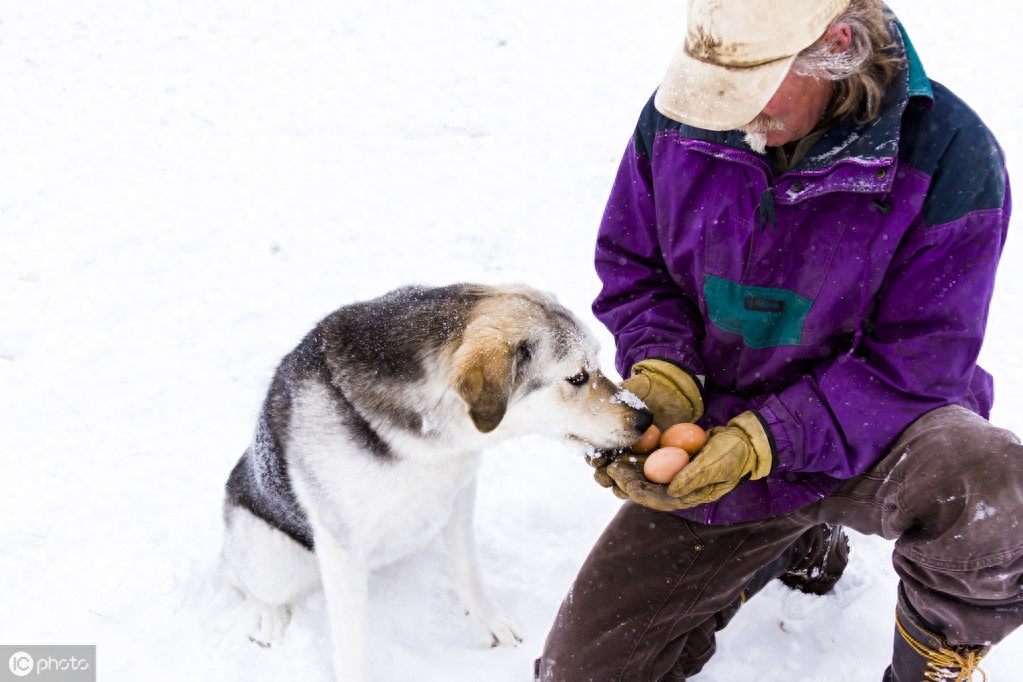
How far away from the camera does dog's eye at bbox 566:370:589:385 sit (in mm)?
2863

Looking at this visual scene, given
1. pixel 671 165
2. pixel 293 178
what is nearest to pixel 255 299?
pixel 293 178

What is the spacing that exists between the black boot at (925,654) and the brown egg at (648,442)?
41.3 inches

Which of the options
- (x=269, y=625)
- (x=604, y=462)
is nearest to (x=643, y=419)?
(x=604, y=462)

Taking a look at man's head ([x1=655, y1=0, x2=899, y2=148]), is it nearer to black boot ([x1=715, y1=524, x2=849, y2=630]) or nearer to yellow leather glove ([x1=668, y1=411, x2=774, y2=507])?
yellow leather glove ([x1=668, y1=411, x2=774, y2=507])

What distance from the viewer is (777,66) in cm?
235

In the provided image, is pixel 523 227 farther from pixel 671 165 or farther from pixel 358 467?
pixel 358 467

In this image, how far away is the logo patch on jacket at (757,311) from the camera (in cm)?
271

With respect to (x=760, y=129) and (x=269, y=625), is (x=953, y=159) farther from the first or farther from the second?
(x=269, y=625)

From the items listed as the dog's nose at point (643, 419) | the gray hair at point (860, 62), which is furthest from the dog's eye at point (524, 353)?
the gray hair at point (860, 62)

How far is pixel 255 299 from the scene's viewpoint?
212 inches

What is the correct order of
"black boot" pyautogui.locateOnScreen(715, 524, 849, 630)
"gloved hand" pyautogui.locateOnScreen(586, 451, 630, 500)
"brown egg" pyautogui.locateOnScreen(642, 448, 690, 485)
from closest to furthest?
"brown egg" pyautogui.locateOnScreen(642, 448, 690, 485), "gloved hand" pyautogui.locateOnScreen(586, 451, 630, 500), "black boot" pyautogui.locateOnScreen(715, 524, 849, 630)

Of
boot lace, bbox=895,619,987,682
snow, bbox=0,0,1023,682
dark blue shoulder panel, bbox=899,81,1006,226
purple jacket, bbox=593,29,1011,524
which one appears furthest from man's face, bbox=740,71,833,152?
snow, bbox=0,0,1023,682

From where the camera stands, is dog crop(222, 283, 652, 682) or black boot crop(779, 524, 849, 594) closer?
dog crop(222, 283, 652, 682)

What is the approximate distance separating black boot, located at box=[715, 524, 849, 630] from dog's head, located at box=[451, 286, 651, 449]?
1.07 metres
